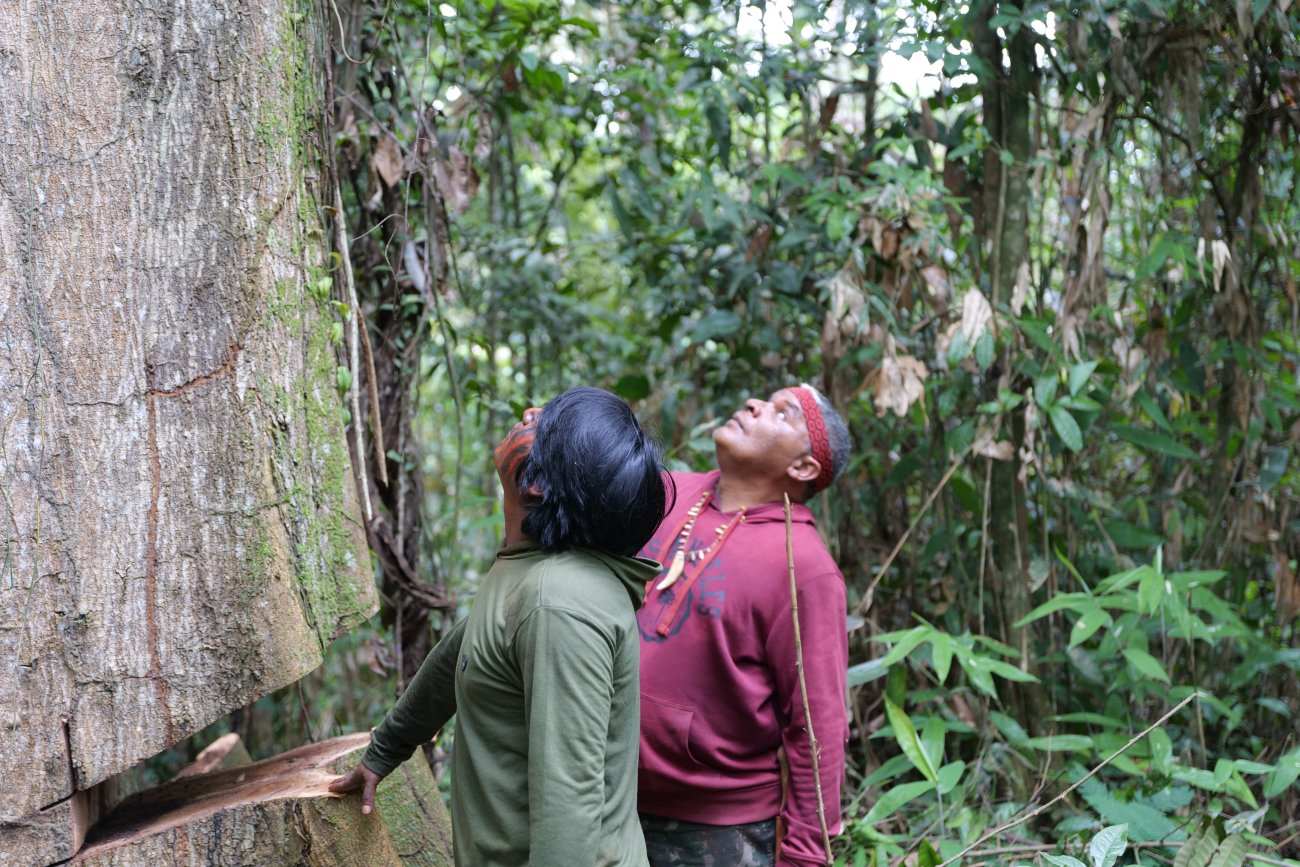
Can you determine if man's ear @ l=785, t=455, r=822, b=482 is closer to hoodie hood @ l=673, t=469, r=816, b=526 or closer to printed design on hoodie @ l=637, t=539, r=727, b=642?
hoodie hood @ l=673, t=469, r=816, b=526

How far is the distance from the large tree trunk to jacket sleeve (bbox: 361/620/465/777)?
204 mm

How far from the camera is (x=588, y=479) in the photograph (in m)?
1.62

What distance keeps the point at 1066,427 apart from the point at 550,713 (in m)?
2.37

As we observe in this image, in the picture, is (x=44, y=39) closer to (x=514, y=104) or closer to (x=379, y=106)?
(x=379, y=106)

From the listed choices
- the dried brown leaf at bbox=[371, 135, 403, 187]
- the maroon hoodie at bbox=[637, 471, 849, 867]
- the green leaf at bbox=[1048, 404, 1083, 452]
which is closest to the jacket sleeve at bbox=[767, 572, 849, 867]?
the maroon hoodie at bbox=[637, 471, 849, 867]

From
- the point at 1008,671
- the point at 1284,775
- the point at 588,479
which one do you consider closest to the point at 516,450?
the point at 588,479

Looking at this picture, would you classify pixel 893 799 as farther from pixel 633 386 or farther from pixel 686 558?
pixel 633 386

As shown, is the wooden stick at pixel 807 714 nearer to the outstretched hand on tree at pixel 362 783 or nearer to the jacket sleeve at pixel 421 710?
the jacket sleeve at pixel 421 710

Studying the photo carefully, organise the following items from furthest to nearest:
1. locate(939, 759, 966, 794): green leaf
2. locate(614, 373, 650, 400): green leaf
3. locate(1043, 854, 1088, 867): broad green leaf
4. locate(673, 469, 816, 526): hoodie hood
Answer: locate(614, 373, 650, 400): green leaf, locate(939, 759, 966, 794): green leaf, locate(673, 469, 816, 526): hoodie hood, locate(1043, 854, 1088, 867): broad green leaf

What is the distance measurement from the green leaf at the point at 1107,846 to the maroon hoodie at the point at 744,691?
0.53 metres

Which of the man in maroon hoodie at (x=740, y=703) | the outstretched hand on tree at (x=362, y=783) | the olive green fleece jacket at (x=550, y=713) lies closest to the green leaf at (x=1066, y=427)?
the man in maroon hoodie at (x=740, y=703)

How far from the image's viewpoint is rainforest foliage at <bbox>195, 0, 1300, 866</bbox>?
9.91 ft

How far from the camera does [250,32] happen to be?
2.01 metres

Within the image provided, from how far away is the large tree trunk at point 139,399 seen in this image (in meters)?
1.73
